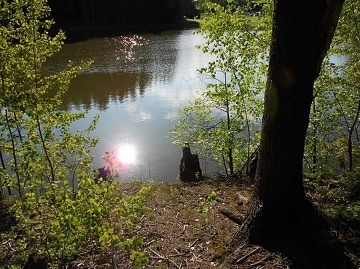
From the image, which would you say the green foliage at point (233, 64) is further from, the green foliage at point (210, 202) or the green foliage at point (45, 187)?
A: the green foliage at point (210, 202)

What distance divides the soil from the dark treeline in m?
43.3

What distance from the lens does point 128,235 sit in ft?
16.3

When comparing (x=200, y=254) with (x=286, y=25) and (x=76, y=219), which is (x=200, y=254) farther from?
(x=286, y=25)

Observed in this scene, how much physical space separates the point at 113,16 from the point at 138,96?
3777cm

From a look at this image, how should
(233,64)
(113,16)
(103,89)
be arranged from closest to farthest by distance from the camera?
1. (233,64)
2. (103,89)
3. (113,16)

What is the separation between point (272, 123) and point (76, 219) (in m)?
2.22

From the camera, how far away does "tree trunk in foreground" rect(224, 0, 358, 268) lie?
3312mm

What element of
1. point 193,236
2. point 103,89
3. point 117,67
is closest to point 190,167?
point 193,236

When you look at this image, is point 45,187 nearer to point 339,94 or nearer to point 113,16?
point 339,94

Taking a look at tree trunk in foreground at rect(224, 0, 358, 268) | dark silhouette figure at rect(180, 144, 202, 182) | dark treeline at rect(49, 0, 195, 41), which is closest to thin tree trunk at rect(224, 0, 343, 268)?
tree trunk in foreground at rect(224, 0, 358, 268)

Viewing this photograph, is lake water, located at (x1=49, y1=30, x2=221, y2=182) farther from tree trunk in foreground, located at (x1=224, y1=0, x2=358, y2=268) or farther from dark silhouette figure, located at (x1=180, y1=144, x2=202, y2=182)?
tree trunk in foreground, located at (x1=224, y1=0, x2=358, y2=268)

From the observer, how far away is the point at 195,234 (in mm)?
4793

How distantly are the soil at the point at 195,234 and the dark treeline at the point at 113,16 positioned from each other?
142ft

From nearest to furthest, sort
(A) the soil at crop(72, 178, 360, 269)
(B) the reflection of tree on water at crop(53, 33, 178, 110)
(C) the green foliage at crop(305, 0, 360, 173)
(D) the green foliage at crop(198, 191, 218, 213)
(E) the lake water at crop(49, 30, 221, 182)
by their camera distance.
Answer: (A) the soil at crop(72, 178, 360, 269), (D) the green foliage at crop(198, 191, 218, 213), (C) the green foliage at crop(305, 0, 360, 173), (E) the lake water at crop(49, 30, 221, 182), (B) the reflection of tree on water at crop(53, 33, 178, 110)
